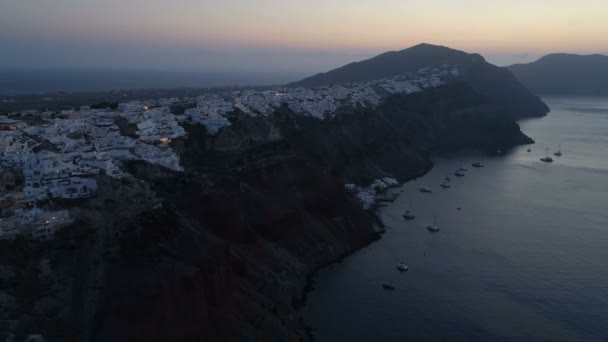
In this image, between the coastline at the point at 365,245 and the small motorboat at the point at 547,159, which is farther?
the small motorboat at the point at 547,159

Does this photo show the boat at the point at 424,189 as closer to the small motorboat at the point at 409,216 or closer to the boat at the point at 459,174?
the boat at the point at 459,174

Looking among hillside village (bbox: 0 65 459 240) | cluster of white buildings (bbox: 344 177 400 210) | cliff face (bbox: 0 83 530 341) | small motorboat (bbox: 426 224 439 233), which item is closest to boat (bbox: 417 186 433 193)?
cluster of white buildings (bbox: 344 177 400 210)

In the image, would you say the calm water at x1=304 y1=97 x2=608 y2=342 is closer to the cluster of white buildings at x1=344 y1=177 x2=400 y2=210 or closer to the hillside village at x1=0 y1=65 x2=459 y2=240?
the cluster of white buildings at x1=344 y1=177 x2=400 y2=210

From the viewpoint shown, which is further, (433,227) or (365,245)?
(433,227)

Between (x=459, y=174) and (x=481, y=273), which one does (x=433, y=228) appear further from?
(x=459, y=174)

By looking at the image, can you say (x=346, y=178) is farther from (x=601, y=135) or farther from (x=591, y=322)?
(x=601, y=135)

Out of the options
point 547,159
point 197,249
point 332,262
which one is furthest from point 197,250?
point 547,159

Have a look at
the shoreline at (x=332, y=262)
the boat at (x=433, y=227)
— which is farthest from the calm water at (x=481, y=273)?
the boat at (x=433, y=227)

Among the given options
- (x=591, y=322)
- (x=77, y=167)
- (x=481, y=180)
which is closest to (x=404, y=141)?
(x=481, y=180)
